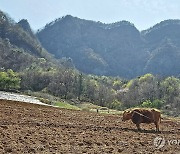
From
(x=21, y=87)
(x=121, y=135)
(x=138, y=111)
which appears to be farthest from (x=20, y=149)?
(x=21, y=87)

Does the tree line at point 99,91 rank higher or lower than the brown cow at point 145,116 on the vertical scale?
higher

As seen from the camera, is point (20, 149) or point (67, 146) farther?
point (67, 146)

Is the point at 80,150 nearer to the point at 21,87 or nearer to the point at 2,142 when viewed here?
the point at 2,142

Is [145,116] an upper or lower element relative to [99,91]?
lower

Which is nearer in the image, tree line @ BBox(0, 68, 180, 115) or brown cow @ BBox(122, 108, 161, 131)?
brown cow @ BBox(122, 108, 161, 131)

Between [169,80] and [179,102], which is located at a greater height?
[169,80]

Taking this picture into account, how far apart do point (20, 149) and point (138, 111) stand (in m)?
14.7

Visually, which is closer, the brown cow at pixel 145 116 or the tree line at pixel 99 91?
the brown cow at pixel 145 116

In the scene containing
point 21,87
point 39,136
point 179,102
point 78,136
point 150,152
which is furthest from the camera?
point 21,87

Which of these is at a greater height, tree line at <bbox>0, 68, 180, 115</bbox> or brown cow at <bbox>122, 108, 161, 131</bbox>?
tree line at <bbox>0, 68, 180, 115</bbox>

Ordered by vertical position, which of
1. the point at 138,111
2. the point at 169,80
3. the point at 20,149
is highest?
the point at 169,80

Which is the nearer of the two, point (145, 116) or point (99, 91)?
point (145, 116)

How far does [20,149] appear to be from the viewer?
16.0 meters

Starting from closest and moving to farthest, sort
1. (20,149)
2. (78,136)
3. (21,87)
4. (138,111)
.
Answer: (20,149), (78,136), (138,111), (21,87)
